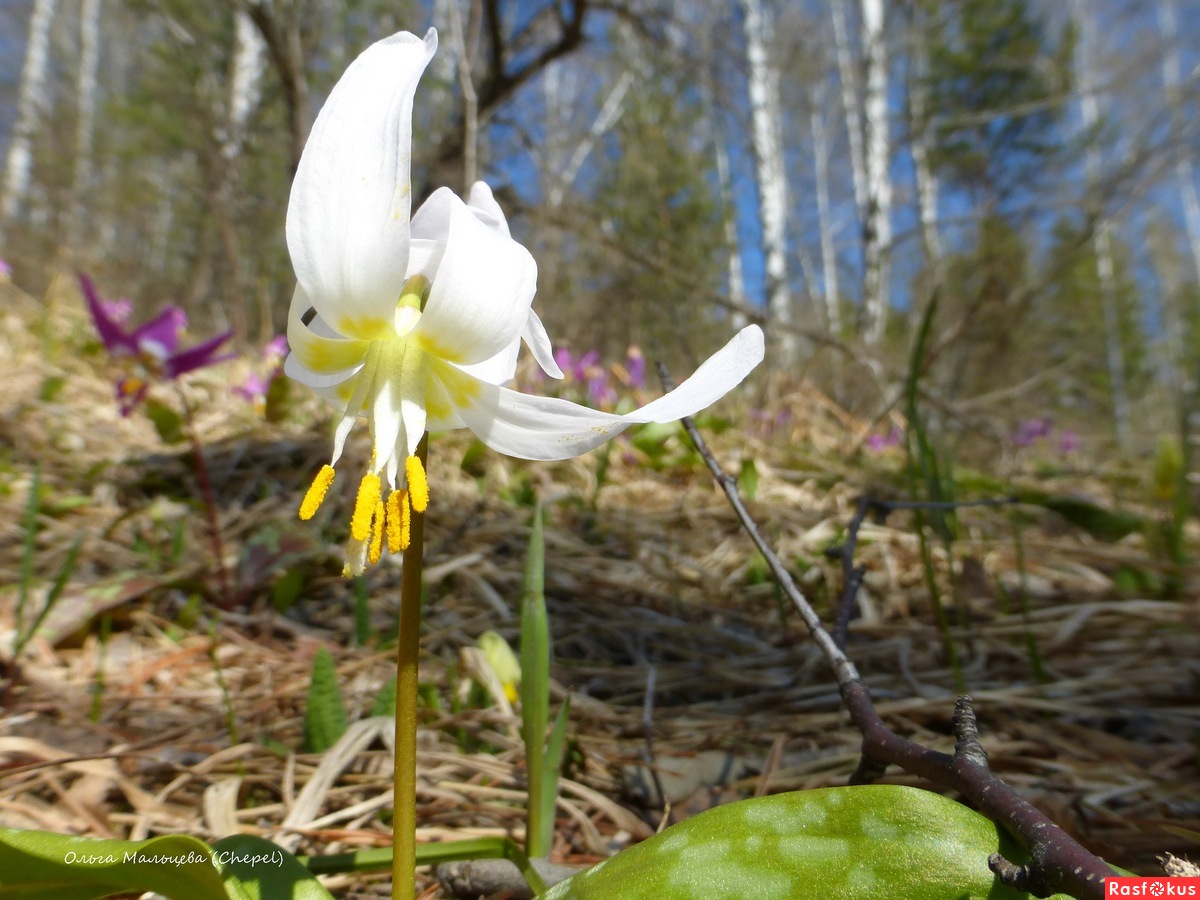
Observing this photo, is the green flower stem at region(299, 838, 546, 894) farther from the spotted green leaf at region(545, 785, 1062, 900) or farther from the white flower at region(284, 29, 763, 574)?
the white flower at region(284, 29, 763, 574)

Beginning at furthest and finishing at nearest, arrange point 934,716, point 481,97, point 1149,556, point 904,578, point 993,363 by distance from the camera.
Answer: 1. point 993,363
2. point 481,97
3. point 1149,556
4. point 904,578
5. point 934,716

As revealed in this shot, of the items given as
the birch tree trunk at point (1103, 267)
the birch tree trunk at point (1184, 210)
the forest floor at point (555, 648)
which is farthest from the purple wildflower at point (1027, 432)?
the birch tree trunk at point (1184, 210)

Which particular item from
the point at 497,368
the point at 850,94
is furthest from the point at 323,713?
the point at 850,94

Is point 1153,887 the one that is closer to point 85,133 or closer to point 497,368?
point 497,368

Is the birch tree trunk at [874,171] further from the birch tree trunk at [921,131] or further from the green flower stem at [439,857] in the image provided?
the green flower stem at [439,857]

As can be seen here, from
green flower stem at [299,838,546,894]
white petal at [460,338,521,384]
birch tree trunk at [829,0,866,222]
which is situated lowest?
green flower stem at [299,838,546,894]

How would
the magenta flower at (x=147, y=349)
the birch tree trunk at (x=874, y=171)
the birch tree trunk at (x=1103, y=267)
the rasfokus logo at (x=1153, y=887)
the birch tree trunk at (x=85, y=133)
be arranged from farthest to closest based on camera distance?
the birch tree trunk at (x=1103, y=267) < the birch tree trunk at (x=85, y=133) < the birch tree trunk at (x=874, y=171) < the magenta flower at (x=147, y=349) < the rasfokus logo at (x=1153, y=887)

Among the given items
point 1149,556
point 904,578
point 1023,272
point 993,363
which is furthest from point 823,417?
point 1023,272

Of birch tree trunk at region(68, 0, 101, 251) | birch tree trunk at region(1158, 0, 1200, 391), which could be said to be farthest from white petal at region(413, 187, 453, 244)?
birch tree trunk at region(1158, 0, 1200, 391)

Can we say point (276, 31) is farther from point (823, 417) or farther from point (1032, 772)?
point (1032, 772)
